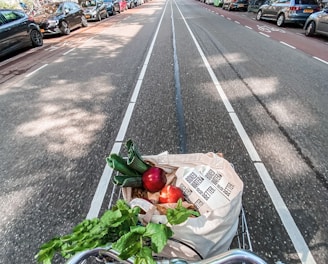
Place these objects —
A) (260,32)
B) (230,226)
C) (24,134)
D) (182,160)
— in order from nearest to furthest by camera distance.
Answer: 1. (230,226)
2. (182,160)
3. (24,134)
4. (260,32)

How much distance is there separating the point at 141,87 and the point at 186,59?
2584mm

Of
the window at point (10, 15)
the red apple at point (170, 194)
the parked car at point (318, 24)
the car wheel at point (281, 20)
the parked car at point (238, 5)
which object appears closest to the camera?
the red apple at point (170, 194)

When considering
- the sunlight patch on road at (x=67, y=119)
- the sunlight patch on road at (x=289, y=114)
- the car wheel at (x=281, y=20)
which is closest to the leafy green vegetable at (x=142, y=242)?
the sunlight patch on road at (x=67, y=119)

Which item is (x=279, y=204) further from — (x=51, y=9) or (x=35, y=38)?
(x=51, y=9)

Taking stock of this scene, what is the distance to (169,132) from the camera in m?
3.54

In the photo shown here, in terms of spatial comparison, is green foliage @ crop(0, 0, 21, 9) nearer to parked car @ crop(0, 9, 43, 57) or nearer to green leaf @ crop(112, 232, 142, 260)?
parked car @ crop(0, 9, 43, 57)

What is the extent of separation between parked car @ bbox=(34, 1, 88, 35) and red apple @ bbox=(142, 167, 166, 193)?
12219 mm

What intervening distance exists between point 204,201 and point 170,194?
24 cm

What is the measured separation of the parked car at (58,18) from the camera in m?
11.3

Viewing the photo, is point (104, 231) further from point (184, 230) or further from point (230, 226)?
point (230, 226)

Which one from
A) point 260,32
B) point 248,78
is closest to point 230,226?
point 248,78

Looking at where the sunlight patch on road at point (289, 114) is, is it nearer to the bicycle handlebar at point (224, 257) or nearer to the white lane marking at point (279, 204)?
the white lane marking at point (279, 204)

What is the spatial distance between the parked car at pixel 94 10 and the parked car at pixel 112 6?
6.58ft

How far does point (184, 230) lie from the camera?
4.41 feet
